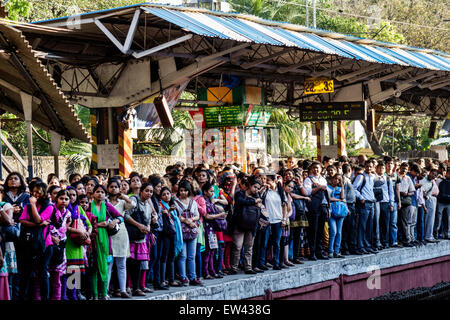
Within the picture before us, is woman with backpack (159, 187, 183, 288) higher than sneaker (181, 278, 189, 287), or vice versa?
woman with backpack (159, 187, 183, 288)

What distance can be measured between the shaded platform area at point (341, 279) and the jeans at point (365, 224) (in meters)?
0.41

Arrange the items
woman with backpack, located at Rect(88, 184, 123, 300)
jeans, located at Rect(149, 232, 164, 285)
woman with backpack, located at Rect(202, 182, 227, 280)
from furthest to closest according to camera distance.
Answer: woman with backpack, located at Rect(202, 182, 227, 280) < jeans, located at Rect(149, 232, 164, 285) < woman with backpack, located at Rect(88, 184, 123, 300)

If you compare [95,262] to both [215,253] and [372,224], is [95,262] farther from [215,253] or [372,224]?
[372,224]

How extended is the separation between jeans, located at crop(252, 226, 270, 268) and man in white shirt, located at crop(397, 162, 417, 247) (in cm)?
489

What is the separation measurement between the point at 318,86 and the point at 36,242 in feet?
48.3

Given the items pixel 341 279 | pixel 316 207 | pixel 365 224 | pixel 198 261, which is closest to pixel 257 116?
pixel 365 224

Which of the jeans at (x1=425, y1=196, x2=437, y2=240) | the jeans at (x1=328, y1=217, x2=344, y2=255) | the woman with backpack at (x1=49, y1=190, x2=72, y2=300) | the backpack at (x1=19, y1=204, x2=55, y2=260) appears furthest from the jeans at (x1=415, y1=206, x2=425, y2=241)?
the backpack at (x1=19, y1=204, x2=55, y2=260)

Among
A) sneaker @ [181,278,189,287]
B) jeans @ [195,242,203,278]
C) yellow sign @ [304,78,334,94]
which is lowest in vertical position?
sneaker @ [181,278,189,287]

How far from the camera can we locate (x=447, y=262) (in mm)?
19312

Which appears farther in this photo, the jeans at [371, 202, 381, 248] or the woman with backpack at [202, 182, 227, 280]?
the jeans at [371, 202, 381, 248]

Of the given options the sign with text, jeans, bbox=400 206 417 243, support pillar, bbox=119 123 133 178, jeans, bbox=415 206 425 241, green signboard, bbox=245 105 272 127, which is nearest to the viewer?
jeans, bbox=400 206 417 243

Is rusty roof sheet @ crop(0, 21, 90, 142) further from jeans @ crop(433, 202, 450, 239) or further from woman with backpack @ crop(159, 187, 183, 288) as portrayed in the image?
jeans @ crop(433, 202, 450, 239)

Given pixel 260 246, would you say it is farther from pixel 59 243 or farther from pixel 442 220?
pixel 442 220

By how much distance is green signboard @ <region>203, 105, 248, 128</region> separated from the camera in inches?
913
